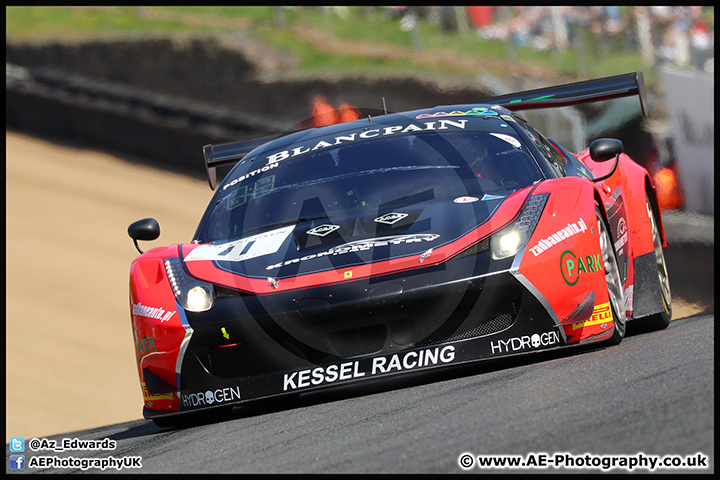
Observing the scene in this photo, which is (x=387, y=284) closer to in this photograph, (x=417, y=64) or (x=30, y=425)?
(x=30, y=425)

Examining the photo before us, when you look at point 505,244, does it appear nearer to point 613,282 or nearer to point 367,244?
point 367,244

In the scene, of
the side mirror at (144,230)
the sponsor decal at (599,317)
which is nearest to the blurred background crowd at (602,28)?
the side mirror at (144,230)

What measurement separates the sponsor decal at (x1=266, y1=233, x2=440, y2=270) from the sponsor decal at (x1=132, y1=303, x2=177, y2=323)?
20.0 inches

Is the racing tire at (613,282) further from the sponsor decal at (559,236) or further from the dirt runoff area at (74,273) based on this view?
the dirt runoff area at (74,273)

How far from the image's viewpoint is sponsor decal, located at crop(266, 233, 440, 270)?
4477 millimetres

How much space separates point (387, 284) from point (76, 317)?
28.3 ft

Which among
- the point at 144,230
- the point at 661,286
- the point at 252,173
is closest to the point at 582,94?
the point at 661,286

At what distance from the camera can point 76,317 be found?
12.1 m

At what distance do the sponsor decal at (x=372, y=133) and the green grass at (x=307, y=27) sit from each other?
1751cm

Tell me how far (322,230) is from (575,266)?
47.1 inches

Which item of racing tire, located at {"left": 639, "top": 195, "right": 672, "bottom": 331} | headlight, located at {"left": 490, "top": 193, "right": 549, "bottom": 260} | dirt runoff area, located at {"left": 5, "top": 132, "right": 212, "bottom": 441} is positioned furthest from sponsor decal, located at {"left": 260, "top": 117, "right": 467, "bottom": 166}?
dirt runoff area, located at {"left": 5, "top": 132, "right": 212, "bottom": 441}

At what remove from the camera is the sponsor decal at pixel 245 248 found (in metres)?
4.74

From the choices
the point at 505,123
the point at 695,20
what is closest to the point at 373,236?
the point at 505,123

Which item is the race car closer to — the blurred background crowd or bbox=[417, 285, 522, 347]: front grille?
bbox=[417, 285, 522, 347]: front grille
